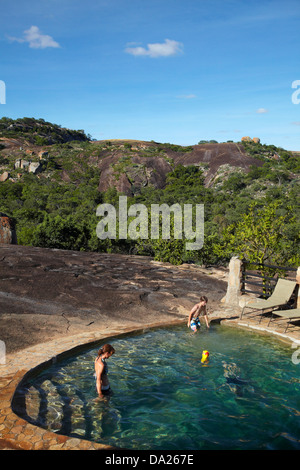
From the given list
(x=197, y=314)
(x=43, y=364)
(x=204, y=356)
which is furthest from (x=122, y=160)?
(x=43, y=364)

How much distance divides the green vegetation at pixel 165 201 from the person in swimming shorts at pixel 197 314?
294 centimetres

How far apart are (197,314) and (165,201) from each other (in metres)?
49.9

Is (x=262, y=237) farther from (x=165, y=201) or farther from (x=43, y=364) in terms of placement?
(x=165, y=201)

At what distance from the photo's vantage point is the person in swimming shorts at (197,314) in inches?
380

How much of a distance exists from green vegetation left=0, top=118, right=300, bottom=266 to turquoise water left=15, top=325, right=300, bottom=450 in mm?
4647

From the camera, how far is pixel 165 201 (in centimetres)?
5934

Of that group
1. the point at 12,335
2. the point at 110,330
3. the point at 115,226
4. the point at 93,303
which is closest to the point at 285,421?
the point at 110,330

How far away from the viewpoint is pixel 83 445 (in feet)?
13.9

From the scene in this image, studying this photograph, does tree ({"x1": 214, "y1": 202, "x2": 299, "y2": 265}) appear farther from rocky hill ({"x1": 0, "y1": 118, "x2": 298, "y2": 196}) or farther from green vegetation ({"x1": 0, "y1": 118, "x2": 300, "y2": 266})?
rocky hill ({"x1": 0, "y1": 118, "x2": 298, "y2": 196})

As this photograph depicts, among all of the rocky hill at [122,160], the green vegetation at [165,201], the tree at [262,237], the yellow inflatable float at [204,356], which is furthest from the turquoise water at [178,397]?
the rocky hill at [122,160]

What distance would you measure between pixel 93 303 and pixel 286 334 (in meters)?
5.53

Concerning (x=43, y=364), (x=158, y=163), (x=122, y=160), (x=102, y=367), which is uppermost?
(x=122, y=160)

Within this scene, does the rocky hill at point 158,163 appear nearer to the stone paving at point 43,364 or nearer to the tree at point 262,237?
the tree at point 262,237

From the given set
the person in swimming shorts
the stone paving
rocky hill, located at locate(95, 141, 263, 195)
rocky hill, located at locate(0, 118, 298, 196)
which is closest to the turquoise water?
the stone paving
